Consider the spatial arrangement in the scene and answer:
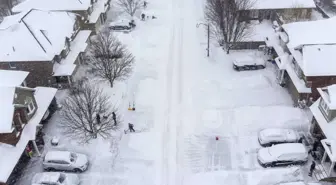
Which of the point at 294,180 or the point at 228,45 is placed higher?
the point at 228,45

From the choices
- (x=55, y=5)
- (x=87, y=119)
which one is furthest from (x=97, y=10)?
(x=87, y=119)

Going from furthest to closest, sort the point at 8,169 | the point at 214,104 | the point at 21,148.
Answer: the point at 214,104
the point at 21,148
the point at 8,169

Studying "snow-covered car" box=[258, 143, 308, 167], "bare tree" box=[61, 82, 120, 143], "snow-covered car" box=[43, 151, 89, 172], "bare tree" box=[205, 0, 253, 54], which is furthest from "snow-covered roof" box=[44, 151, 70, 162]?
"bare tree" box=[205, 0, 253, 54]

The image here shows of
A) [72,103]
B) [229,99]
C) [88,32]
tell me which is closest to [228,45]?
[229,99]

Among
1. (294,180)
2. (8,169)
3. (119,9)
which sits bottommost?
(294,180)

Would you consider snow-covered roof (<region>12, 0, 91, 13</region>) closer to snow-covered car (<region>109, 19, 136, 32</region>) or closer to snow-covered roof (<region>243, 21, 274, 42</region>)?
snow-covered car (<region>109, 19, 136, 32</region>)

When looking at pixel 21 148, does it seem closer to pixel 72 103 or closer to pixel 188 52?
pixel 72 103
